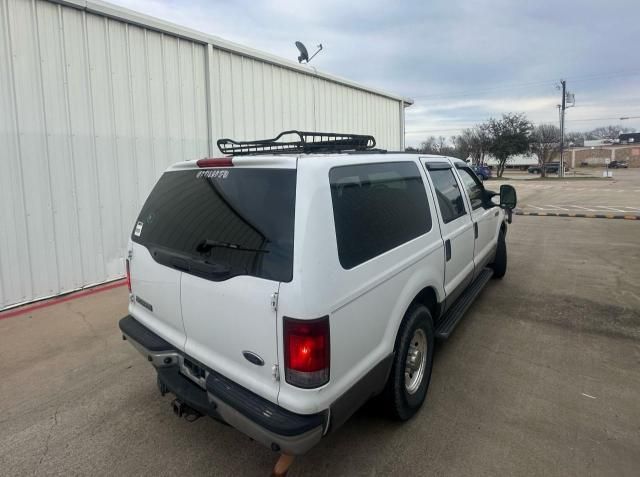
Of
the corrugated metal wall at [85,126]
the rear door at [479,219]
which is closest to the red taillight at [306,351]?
the rear door at [479,219]

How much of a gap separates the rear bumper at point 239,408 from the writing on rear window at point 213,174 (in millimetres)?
1066

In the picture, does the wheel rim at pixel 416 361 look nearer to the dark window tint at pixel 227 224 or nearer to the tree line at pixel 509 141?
the dark window tint at pixel 227 224

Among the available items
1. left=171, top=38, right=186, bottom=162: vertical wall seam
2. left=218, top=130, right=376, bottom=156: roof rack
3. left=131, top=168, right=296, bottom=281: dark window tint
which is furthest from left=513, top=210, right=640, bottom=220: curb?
left=131, top=168, right=296, bottom=281: dark window tint

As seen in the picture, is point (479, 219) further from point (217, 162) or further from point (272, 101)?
point (272, 101)

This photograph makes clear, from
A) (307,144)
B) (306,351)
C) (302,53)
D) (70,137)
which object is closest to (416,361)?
(306,351)

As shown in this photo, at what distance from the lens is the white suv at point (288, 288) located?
1937 millimetres

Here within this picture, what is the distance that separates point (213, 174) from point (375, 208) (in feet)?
3.30

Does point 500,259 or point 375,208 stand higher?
point 375,208

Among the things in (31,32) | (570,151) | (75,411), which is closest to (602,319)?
(75,411)

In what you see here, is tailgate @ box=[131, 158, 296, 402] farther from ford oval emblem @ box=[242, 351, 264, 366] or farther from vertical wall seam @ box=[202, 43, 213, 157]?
vertical wall seam @ box=[202, 43, 213, 157]

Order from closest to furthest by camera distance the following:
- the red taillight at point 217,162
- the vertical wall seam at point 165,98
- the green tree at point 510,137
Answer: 1. the red taillight at point 217,162
2. the vertical wall seam at point 165,98
3. the green tree at point 510,137

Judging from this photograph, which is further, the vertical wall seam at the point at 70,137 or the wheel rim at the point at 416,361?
the vertical wall seam at the point at 70,137

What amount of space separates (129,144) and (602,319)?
21.4 feet

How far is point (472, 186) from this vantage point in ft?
15.1
